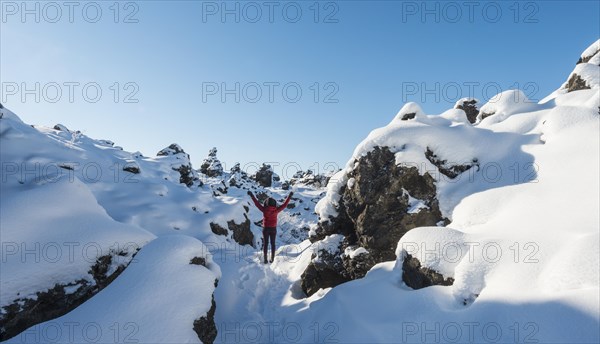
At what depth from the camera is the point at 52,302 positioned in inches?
252

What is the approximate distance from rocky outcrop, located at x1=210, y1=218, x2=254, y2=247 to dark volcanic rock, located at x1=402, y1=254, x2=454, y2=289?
21.0 metres

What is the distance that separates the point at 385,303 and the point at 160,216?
20080 millimetres

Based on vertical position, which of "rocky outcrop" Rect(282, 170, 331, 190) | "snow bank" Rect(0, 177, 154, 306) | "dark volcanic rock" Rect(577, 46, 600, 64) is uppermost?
"dark volcanic rock" Rect(577, 46, 600, 64)

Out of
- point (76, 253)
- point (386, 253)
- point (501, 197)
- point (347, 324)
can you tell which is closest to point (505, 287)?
point (347, 324)

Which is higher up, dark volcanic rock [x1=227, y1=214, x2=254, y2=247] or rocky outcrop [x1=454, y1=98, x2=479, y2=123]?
rocky outcrop [x1=454, y1=98, x2=479, y2=123]

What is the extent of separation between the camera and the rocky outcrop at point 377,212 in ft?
34.5

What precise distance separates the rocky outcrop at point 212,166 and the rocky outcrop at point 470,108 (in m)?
56.1

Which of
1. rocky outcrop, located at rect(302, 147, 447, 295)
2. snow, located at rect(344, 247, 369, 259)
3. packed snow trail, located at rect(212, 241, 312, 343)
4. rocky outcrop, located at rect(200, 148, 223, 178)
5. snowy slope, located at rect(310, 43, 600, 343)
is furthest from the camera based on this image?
rocky outcrop, located at rect(200, 148, 223, 178)

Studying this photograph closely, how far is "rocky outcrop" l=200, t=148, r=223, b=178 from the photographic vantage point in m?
66.8

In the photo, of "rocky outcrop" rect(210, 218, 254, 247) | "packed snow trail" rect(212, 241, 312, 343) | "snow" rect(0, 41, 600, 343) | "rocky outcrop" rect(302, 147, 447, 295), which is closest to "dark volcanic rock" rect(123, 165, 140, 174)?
"rocky outcrop" rect(210, 218, 254, 247)

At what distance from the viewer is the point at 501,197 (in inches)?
338

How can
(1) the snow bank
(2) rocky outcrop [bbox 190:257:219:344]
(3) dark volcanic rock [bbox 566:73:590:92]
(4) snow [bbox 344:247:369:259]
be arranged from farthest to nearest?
(3) dark volcanic rock [bbox 566:73:590:92] → (4) snow [bbox 344:247:369:259] → (1) the snow bank → (2) rocky outcrop [bbox 190:257:219:344]

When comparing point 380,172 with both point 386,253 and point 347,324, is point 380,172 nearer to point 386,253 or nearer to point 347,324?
point 386,253

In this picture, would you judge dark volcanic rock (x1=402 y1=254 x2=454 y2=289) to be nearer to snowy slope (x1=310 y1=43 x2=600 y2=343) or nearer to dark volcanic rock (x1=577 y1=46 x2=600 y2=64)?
snowy slope (x1=310 y1=43 x2=600 y2=343)
